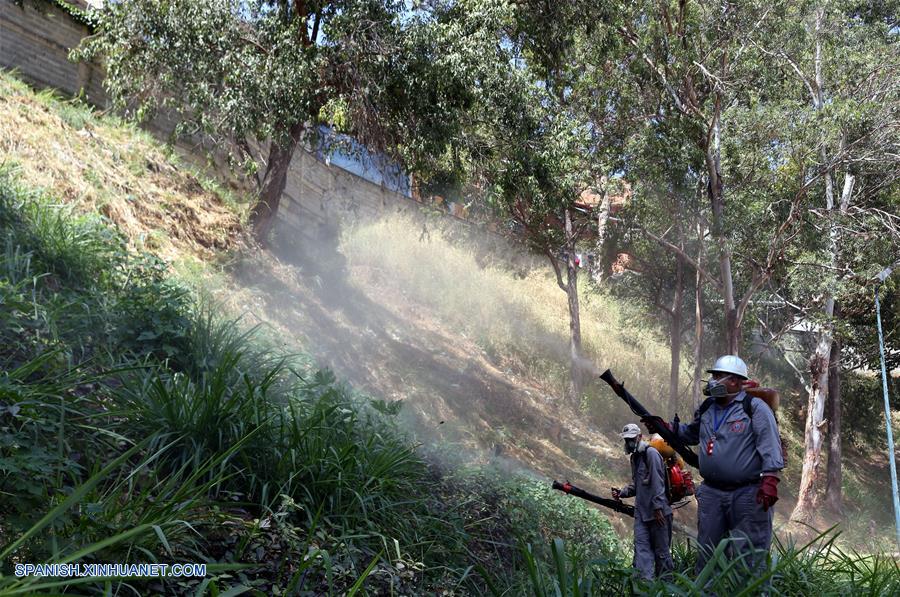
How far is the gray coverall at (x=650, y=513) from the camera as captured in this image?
5.82 meters

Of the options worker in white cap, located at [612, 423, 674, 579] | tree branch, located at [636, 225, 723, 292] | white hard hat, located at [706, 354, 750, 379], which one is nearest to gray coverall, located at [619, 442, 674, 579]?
worker in white cap, located at [612, 423, 674, 579]

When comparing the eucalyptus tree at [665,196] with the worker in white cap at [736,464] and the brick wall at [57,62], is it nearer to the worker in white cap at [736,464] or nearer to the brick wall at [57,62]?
the brick wall at [57,62]

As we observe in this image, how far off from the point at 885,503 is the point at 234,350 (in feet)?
76.7

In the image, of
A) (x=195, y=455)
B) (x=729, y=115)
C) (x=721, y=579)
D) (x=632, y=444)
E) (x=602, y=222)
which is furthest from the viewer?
(x=602, y=222)

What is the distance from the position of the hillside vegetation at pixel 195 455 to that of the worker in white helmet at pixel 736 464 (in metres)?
0.31

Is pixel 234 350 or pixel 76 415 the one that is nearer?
pixel 76 415

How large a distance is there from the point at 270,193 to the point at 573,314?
8.48 metres

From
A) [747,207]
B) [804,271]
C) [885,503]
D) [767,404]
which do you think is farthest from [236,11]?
[885,503]

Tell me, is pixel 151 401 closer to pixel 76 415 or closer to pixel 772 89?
pixel 76 415

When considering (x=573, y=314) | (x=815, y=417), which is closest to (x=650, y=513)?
(x=573, y=314)

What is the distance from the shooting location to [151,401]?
13.6 feet

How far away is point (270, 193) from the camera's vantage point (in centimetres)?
1253

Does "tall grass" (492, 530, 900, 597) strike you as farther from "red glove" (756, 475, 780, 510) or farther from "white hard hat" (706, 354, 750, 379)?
"white hard hat" (706, 354, 750, 379)

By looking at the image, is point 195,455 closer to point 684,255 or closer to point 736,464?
point 736,464
